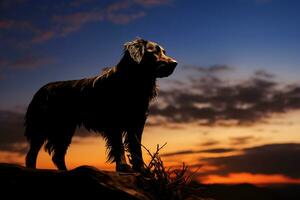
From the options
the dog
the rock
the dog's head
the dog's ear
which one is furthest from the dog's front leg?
the rock

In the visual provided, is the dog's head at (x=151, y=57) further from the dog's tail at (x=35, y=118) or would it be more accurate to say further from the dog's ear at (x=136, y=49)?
the dog's tail at (x=35, y=118)

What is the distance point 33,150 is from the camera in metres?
9.24

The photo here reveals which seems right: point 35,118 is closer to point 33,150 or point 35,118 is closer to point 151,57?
point 33,150

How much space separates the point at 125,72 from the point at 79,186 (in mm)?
2751

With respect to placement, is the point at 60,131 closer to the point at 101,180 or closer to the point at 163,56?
the point at 163,56

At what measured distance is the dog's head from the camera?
26.2 ft

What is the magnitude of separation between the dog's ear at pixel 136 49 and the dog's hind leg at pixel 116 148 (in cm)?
135

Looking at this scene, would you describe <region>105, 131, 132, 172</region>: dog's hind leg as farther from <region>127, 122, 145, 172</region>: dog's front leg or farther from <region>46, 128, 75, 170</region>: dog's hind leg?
<region>46, 128, 75, 170</region>: dog's hind leg

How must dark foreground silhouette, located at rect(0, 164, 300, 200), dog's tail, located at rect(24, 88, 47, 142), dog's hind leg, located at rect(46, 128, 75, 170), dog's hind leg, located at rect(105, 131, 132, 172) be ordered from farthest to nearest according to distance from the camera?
1. dog's hind leg, located at rect(46, 128, 75, 170)
2. dog's tail, located at rect(24, 88, 47, 142)
3. dog's hind leg, located at rect(105, 131, 132, 172)
4. dark foreground silhouette, located at rect(0, 164, 300, 200)

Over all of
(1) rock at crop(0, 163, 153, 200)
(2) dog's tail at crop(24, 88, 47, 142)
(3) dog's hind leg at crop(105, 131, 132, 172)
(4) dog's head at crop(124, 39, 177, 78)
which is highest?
(4) dog's head at crop(124, 39, 177, 78)

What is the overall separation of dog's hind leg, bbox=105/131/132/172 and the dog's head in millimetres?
1281

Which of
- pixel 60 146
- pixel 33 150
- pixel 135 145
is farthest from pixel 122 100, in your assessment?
pixel 33 150

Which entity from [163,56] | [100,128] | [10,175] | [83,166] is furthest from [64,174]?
[163,56]

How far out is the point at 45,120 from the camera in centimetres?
932
